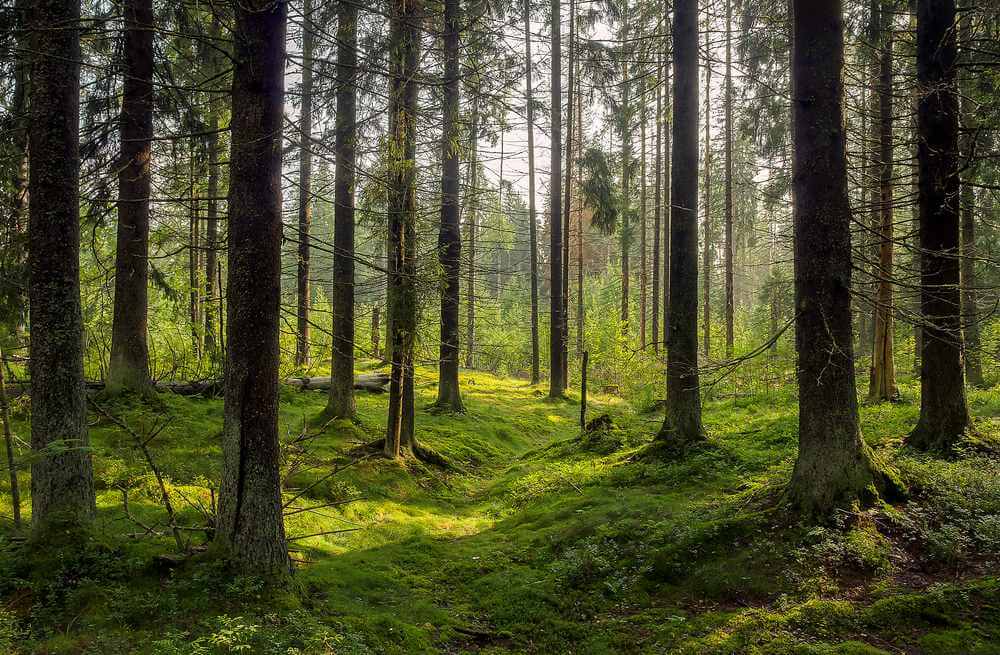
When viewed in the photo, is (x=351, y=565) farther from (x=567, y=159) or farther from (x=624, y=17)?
(x=567, y=159)

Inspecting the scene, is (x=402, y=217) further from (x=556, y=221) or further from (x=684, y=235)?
(x=556, y=221)

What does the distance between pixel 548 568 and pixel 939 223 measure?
711cm

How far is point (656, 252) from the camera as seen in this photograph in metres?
25.0

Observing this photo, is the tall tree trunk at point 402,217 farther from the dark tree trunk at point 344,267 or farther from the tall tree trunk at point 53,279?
the tall tree trunk at point 53,279

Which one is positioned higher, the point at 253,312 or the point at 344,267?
the point at 344,267

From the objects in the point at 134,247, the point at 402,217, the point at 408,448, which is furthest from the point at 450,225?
the point at 134,247

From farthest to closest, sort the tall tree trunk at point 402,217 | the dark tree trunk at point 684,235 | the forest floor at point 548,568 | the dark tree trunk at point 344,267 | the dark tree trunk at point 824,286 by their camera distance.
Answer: the dark tree trunk at point 344,267, the dark tree trunk at point 684,235, the tall tree trunk at point 402,217, the dark tree trunk at point 824,286, the forest floor at point 548,568

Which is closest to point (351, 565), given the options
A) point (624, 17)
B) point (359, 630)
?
point (359, 630)

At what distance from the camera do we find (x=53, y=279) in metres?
4.93

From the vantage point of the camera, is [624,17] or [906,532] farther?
[624,17]

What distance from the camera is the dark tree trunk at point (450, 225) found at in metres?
10.4

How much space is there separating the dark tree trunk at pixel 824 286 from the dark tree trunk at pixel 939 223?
104 inches

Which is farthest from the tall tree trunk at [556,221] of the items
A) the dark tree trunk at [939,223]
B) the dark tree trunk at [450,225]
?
the dark tree trunk at [939,223]

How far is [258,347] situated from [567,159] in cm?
1986
